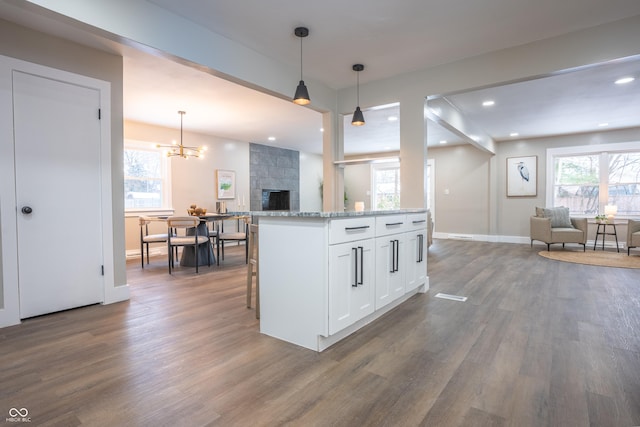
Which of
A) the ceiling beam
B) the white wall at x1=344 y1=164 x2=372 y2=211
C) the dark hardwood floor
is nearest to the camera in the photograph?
the dark hardwood floor

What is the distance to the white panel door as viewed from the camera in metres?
2.74

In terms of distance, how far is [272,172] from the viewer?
28.4 ft

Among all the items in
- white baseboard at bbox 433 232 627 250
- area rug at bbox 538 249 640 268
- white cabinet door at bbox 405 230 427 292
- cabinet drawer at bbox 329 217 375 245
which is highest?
cabinet drawer at bbox 329 217 375 245

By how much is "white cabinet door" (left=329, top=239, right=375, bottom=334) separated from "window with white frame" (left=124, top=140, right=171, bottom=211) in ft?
16.7

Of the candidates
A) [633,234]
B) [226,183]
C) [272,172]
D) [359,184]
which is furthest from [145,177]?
[633,234]

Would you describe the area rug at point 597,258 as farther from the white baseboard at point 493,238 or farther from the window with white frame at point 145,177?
the window with white frame at point 145,177

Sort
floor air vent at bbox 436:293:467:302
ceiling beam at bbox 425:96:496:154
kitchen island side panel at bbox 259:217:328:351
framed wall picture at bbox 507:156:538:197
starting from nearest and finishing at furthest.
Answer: kitchen island side panel at bbox 259:217:328:351, floor air vent at bbox 436:293:467:302, ceiling beam at bbox 425:96:496:154, framed wall picture at bbox 507:156:538:197

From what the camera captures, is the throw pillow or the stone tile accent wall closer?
the throw pillow

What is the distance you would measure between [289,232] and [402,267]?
1290 mm

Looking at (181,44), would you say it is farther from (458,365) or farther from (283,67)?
(458,365)

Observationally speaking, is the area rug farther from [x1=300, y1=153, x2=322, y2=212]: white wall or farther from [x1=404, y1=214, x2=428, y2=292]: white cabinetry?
[x1=300, y1=153, x2=322, y2=212]: white wall

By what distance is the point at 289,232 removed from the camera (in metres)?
2.29

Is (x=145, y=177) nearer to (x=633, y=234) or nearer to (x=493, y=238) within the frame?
(x=493, y=238)

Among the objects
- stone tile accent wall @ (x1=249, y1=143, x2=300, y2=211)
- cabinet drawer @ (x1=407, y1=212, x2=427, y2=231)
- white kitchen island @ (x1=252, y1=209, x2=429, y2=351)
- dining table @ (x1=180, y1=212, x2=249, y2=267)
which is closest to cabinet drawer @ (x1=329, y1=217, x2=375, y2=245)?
white kitchen island @ (x1=252, y1=209, x2=429, y2=351)
